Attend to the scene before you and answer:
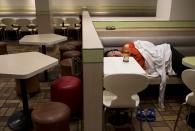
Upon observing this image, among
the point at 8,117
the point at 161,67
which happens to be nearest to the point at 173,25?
the point at 161,67

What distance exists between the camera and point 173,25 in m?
4.34

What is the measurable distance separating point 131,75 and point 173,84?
1650mm

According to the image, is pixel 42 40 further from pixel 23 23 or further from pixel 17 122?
pixel 23 23

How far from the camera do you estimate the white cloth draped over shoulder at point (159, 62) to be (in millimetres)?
3359

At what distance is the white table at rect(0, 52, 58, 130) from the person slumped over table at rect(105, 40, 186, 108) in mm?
1239

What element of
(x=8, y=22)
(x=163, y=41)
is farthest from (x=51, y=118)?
(x=8, y=22)

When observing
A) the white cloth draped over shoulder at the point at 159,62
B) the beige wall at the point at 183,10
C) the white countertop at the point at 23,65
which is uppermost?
the beige wall at the point at 183,10

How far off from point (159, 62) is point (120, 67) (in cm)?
90

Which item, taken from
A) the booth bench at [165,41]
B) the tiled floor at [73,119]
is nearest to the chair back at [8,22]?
the tiled floor at [73,119]

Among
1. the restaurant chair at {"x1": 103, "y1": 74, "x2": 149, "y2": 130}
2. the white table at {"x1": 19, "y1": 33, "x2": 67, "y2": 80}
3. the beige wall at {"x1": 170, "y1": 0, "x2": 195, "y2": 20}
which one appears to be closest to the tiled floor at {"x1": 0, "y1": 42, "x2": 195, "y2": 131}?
the restaurant chair at {"x1": 103, "y1": 74, "x2": 149, "y2": 130}

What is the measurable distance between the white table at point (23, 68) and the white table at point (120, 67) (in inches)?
26.2

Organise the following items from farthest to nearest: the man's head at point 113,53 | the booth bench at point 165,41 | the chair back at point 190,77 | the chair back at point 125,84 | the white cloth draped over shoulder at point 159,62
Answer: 1. the booth bench at point 165,41
2. the man's head at point 113,53
3. the white cloth draped over shoulder at point 159,62
4. the chair back at point 190,77
5. the chair back at point 125,84

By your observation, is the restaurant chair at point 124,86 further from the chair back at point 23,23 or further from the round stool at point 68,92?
the chair back at point 23,23

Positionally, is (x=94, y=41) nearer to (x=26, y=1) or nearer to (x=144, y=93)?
(x=144, y=93)
